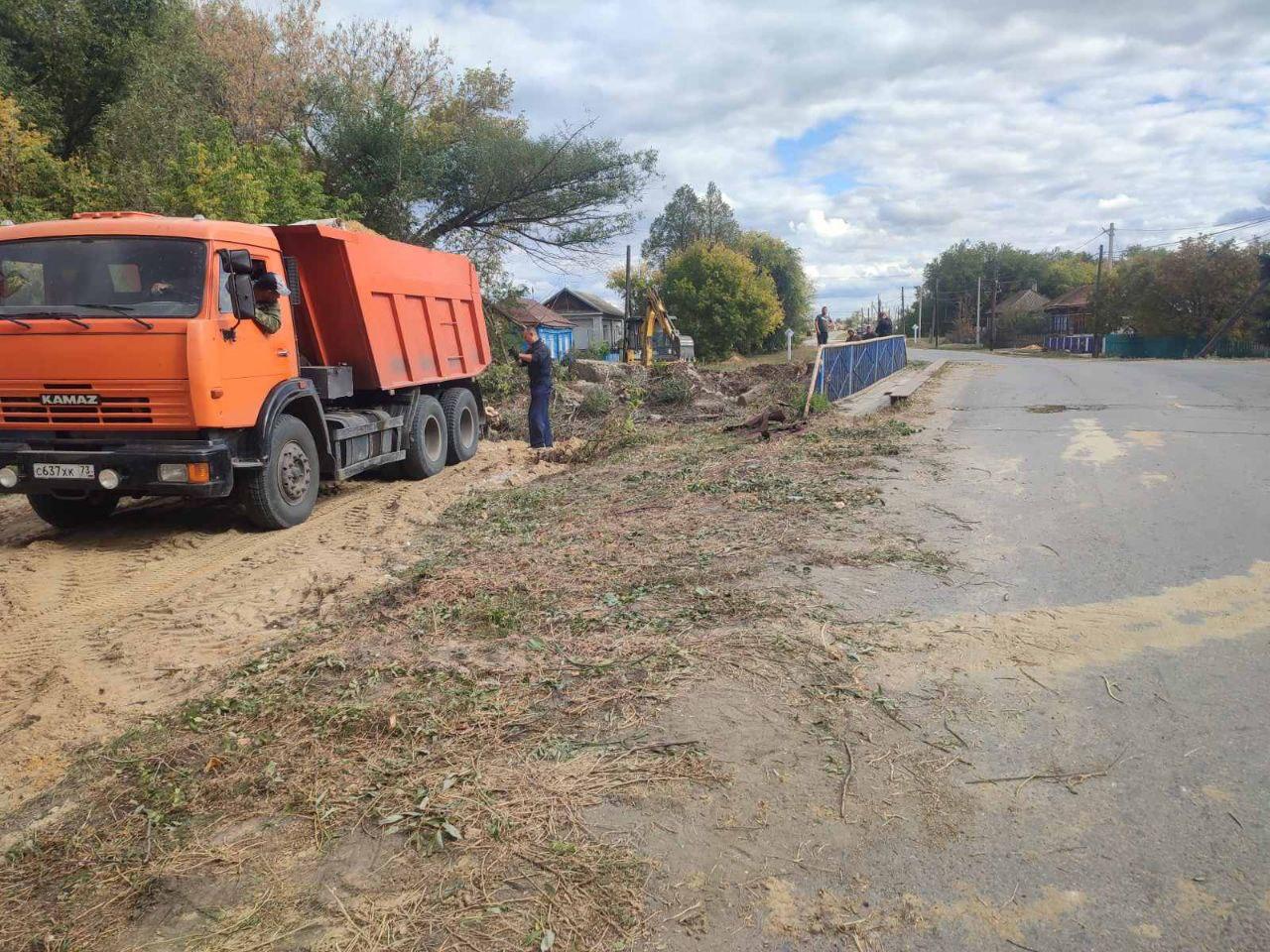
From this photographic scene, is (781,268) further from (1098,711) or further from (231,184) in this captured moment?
(1098,711)

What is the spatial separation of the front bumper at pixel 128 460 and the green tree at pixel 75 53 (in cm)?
1304

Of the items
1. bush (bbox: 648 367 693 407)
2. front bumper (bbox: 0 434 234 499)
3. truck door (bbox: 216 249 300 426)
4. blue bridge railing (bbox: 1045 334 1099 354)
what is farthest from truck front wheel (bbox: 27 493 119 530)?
blue bridge railing (bbox: 1045 334 1099 354)

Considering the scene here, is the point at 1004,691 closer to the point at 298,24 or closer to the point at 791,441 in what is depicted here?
the point at 791,441

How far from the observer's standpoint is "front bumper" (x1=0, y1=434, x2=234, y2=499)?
6.76 metres

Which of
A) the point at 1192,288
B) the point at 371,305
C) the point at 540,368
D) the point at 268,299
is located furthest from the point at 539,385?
the point at 1192,288

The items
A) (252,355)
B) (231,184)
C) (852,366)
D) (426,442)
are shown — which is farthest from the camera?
(852,366)

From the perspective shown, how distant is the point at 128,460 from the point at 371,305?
10.3 feet

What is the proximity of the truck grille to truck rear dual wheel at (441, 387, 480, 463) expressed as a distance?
5.05 m

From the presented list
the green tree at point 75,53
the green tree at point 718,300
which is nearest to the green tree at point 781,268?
the green tree at point 718,300

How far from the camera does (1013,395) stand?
16.4 meters

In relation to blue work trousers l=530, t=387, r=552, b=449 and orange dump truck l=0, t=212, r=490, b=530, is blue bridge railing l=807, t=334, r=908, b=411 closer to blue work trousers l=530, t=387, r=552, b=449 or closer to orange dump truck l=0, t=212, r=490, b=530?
blue work trousers l=530, t=387, r=552, b=449

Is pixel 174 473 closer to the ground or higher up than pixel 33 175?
closer to the ground

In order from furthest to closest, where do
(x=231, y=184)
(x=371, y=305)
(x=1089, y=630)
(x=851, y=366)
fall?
1. (x=851, y=366)
2. (x=231, y=184)
3. (x=371, y=305)
4. (x=1089, y=630)

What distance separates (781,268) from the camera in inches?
2391
